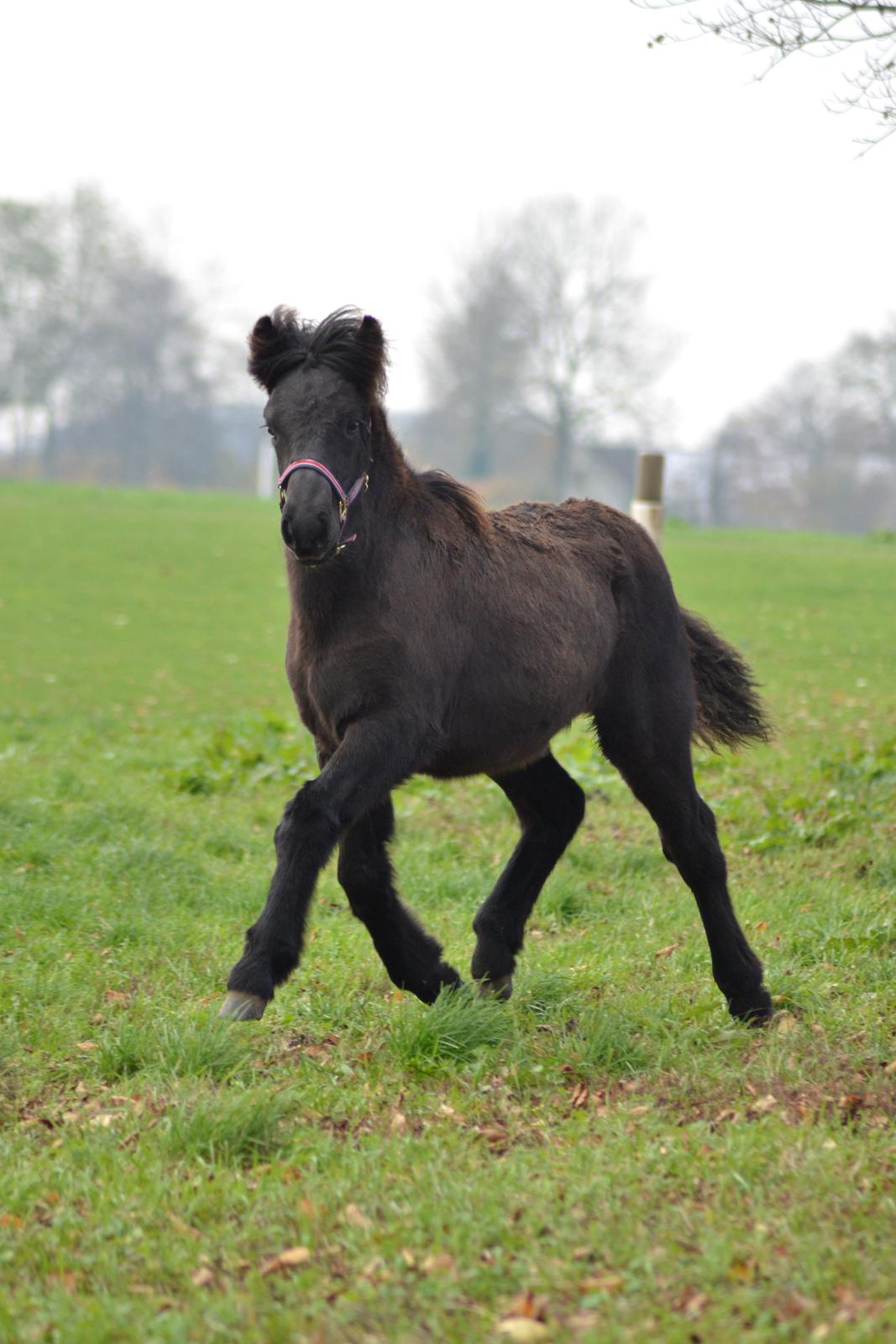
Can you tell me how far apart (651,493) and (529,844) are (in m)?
4.54

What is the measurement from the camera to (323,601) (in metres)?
4.64

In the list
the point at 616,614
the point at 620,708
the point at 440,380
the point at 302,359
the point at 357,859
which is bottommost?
the point at 357,859

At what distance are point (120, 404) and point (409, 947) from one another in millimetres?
55128

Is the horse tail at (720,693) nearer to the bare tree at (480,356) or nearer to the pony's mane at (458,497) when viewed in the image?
the pony's mane at (458,497)

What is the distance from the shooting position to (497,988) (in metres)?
5.34

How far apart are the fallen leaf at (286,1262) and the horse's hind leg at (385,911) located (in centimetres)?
176

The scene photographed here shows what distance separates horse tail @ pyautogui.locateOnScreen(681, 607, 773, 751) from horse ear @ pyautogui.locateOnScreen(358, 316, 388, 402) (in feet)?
6.71

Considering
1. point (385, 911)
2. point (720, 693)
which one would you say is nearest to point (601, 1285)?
point (385, 911)

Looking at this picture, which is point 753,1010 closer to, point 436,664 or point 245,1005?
point 436,664

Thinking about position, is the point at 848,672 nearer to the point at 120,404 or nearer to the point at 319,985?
the point at 319,985

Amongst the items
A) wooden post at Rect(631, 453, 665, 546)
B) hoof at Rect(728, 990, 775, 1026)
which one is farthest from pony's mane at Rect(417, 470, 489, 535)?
wooden post at Rect(631, 453, 665, 546)

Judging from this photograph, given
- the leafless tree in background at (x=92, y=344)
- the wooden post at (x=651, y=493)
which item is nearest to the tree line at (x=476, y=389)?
the leafless tree in background at (x=92, y=344)

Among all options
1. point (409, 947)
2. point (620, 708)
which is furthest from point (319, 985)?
point (620, 708)

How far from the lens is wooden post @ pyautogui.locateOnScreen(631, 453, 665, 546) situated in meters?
9.54
